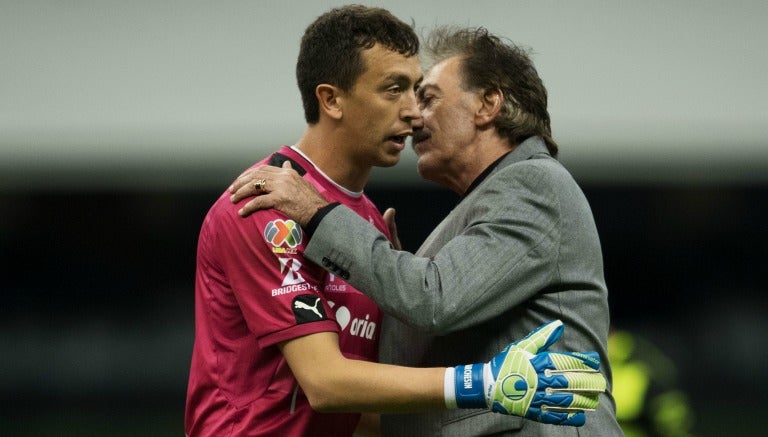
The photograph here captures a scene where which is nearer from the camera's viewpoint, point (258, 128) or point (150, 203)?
point (258, 128)

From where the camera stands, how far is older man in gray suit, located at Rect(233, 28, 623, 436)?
8.14 ft

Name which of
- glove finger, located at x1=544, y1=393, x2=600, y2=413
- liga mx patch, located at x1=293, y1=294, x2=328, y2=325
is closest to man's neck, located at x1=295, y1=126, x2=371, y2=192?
liga mx patch, located at x1=293, y1=294, x2=328, y2=325

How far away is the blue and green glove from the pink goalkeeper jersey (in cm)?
34

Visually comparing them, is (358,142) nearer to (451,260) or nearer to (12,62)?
(451,260)

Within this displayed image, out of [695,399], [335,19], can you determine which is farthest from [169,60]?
[335,19]

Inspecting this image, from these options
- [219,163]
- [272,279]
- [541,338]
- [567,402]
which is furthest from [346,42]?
[219,163]

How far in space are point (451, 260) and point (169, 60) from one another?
4986 mm

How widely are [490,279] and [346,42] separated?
68 cm

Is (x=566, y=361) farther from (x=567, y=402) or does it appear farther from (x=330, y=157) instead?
(x=330, y=157)

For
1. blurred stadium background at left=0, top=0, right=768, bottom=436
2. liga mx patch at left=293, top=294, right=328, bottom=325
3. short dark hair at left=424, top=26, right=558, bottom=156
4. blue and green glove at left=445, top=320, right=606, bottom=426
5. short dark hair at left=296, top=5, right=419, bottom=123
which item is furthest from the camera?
blurred stadium background at left=0, top=0, right=768, bottom=436

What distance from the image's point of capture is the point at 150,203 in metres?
7.63

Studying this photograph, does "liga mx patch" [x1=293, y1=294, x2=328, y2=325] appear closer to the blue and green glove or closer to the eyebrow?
the blue and green glove

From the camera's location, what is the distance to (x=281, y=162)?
2.75 meters

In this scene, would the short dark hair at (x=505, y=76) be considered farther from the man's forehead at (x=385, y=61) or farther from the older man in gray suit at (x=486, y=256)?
the man's forehead at (x=385, y=61)
